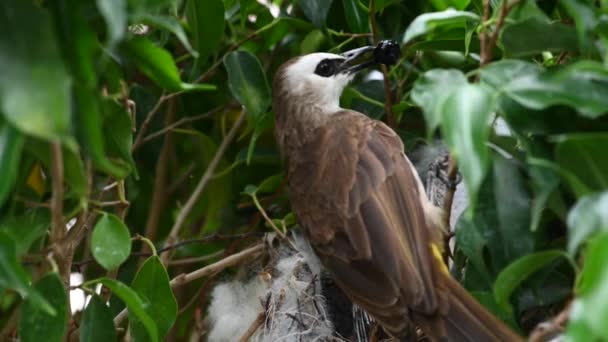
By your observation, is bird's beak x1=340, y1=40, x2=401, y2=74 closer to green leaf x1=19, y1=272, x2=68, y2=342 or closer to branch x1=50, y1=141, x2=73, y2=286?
branch x1=50, y1=141, x2=73, y2=286

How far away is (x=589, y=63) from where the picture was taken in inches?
46.0

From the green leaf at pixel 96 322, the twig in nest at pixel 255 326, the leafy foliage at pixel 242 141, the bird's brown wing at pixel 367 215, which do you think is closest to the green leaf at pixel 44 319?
the leafy foliage at pixel 242 141

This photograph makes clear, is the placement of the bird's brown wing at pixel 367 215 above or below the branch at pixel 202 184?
above

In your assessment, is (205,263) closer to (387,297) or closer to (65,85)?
(387,297)

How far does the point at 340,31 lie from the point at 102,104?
104cm

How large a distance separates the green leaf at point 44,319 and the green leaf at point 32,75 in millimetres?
529

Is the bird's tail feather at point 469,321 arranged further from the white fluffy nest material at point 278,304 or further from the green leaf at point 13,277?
the green leaf at point 13,277

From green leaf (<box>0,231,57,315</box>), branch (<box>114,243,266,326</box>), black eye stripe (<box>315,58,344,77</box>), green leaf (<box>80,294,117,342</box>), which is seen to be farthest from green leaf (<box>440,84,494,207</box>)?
black eye stripe (<box>315,58,344,77</box>)

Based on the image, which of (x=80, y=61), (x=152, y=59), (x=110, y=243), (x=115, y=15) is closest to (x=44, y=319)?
(x=110, y=243)

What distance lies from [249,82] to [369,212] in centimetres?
37

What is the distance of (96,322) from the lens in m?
1.77

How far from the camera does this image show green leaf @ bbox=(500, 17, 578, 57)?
1423 millimetres

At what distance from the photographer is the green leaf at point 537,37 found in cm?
142

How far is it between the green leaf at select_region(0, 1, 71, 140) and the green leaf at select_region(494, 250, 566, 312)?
637mm
